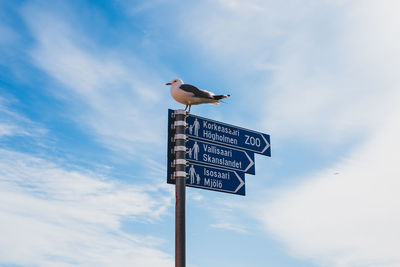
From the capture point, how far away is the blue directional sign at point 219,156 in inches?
356

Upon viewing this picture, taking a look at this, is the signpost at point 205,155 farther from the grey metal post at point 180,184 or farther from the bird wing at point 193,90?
the bird wing at point 193,90

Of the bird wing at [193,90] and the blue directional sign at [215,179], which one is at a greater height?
the bird wing at [193,90]

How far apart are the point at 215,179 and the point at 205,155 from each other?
1.81ft

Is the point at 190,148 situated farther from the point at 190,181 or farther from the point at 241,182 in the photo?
the point at 241,182

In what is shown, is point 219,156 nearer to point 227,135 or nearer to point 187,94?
point 227,135

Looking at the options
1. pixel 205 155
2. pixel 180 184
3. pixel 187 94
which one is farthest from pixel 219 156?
pixel 187 94

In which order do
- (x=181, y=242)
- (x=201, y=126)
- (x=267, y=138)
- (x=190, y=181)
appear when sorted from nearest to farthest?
(x=181, y=242)
(x=190, y=181)
(x=201, y=126)
(x=267, y=138)

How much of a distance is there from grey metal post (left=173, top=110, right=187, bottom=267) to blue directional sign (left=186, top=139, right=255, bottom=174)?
329 millimetres

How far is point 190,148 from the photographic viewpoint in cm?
899

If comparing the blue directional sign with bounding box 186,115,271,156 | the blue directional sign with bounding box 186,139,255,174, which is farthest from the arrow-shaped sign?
the blue directional sign with bounding box 186,115,271,156

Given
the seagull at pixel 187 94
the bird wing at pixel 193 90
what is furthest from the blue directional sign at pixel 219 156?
the bird wing at pixel 193 90

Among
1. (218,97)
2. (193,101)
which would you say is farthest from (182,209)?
(218,97)

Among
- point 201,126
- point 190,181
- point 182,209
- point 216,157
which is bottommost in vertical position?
point 182,209

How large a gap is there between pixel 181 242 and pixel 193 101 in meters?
3.25
